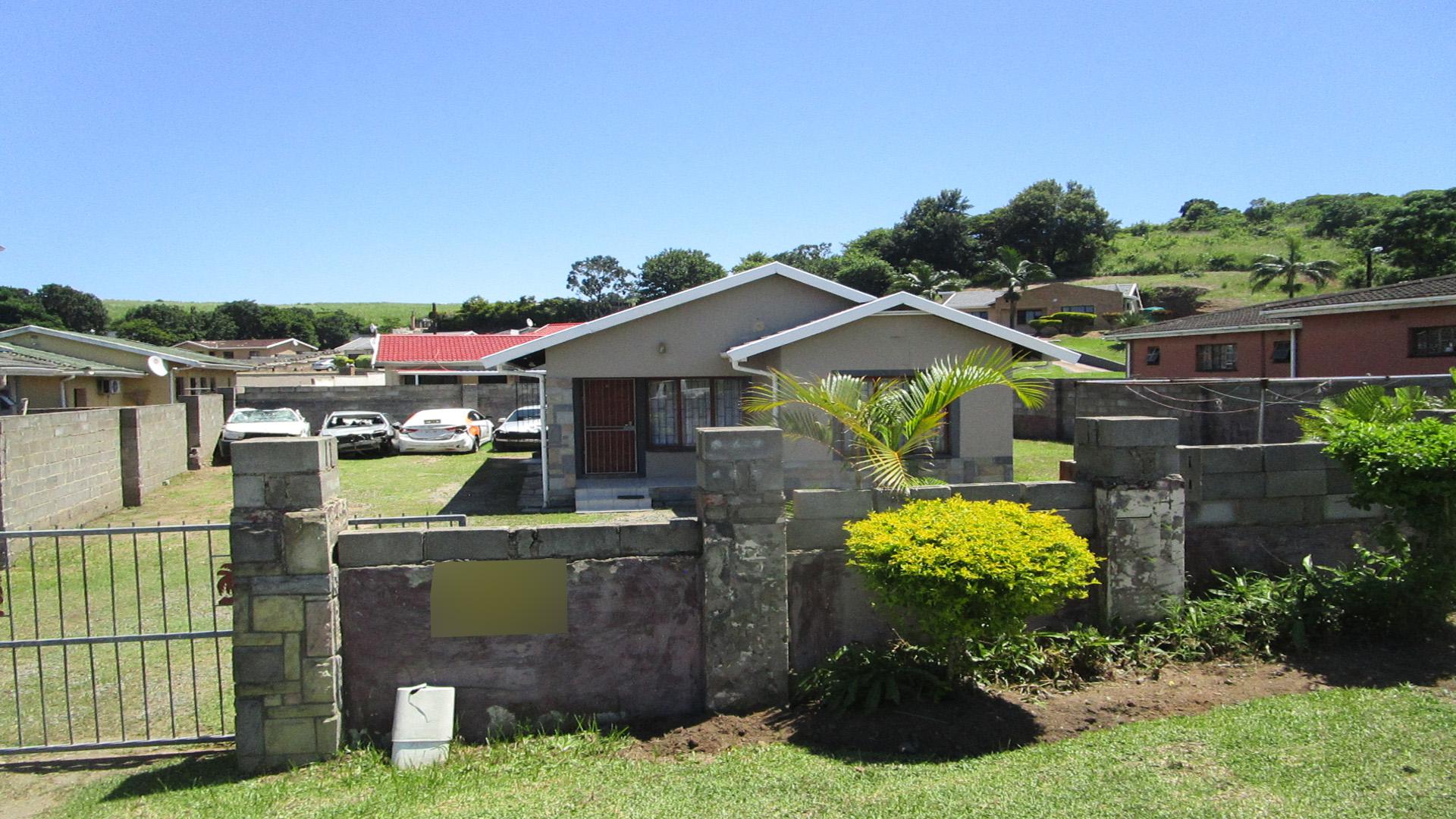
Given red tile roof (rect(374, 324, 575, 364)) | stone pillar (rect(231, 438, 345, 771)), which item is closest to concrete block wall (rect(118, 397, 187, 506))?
stone pillar (rect(231, 438, 345, 771))

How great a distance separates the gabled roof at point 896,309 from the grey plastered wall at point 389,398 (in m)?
17.9

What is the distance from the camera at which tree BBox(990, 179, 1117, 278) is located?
77.6 metres

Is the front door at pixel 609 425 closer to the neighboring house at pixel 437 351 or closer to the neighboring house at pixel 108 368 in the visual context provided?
the neighboring house at pixel 108 368

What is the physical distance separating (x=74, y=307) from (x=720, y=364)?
301 ft

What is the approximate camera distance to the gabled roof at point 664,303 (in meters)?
15.4

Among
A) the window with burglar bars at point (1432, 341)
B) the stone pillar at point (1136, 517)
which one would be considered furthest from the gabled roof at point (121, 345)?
the window with burglar bars at point (1432, 341)

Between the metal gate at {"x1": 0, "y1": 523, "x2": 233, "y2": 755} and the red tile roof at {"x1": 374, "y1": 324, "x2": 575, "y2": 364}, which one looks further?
the red tile roof at {"x1": 374, "y1": 324, "x2": 575, "y2": 364}

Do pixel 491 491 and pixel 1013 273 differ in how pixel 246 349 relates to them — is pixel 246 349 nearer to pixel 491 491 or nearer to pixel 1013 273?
pixel 1013 273

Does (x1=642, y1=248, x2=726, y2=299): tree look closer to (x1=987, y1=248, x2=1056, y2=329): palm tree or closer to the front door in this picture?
(x1=987, y1=248, x2=1056, y2=329): palm tree

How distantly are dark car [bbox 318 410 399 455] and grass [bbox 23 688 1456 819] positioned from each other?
1895 centimetres

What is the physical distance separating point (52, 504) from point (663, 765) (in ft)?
39.1

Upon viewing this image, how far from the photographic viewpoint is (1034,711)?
5641mm

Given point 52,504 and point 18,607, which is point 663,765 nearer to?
point 18,607

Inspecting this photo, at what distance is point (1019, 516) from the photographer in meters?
5.86
